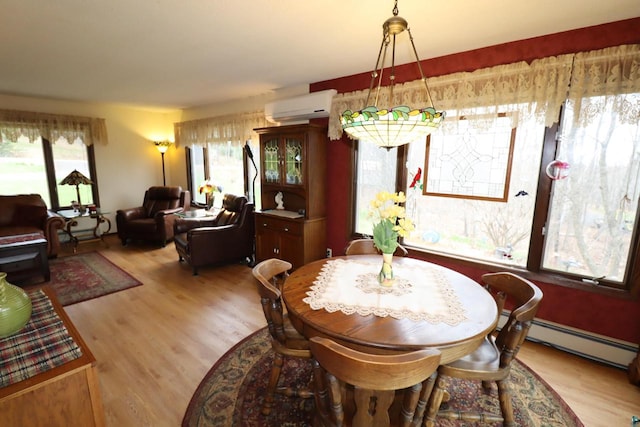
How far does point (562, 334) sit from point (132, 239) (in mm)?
5954

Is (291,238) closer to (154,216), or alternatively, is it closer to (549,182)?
(549,182)

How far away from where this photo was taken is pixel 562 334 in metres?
2.37

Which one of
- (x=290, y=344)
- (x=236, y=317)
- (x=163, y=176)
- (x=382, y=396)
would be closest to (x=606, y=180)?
(x=382, y=396)

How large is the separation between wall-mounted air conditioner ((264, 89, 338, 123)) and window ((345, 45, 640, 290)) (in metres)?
1.08

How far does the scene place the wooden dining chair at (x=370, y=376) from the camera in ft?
3.45

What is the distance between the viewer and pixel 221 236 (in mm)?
4031

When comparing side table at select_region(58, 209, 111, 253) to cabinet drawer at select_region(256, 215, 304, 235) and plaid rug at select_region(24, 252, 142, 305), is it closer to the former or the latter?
plaid rug at select_region(24, 252, 142, 305)

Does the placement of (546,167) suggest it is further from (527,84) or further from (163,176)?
(163,176)

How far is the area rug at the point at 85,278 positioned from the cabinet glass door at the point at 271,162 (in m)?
2.07

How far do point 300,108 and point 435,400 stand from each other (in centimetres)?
317

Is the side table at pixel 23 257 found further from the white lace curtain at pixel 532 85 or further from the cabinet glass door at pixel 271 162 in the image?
the white lace curtain at pixel 532 85

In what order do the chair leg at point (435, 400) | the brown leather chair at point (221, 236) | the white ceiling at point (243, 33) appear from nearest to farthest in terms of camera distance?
1. the chair leg at point (435, 400)
2. the white ceiling at point (243, 33)
3. the brown leather chair at point (221, 236)

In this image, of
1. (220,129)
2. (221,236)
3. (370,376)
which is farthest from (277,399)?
(220,129)

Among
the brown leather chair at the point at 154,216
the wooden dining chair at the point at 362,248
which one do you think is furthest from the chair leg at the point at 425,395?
the brown leather chair at the point at 154,216
